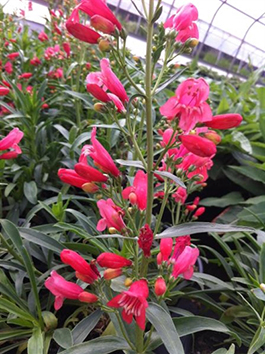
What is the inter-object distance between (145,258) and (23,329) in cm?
50

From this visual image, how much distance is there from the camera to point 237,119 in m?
0.68

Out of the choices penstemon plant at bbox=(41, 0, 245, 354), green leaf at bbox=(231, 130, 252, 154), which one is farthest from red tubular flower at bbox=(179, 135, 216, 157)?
green leaf at bbox=(231, 130, 252, 154)

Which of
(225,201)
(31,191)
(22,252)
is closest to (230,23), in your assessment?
(225,201)

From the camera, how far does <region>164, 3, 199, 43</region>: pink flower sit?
2.27ft

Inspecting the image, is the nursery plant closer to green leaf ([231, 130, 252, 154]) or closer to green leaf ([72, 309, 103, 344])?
green leaf ([72, 309, 103, 344])

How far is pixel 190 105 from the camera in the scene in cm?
64

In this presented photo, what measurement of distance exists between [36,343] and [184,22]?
83cm

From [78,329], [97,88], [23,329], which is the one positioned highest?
[97,88]

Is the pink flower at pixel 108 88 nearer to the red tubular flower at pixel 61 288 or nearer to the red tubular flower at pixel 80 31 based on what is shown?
the red tubular flower at pixel 80 31

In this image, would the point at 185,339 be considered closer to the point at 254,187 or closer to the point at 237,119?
the point at 237,119

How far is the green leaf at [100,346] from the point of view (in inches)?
28.0

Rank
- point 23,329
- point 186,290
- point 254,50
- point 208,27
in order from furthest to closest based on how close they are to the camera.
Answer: point 254,50 < point 208,27 < point 186,290 < point 23,329

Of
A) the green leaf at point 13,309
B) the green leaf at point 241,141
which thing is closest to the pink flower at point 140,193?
the green leaf at point 13,309

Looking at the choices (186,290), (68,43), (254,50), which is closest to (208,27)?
(254,50)
